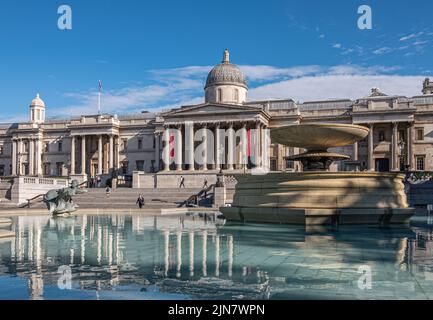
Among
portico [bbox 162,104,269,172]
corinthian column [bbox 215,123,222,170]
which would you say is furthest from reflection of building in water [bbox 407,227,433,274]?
corinthian column [bbox 215,123,222,170]

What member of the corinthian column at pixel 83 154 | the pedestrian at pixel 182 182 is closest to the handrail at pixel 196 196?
the pedestrian at pixel 182 182

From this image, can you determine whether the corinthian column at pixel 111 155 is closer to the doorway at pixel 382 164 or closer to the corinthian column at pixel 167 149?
the corinthian column at pixel 167 149

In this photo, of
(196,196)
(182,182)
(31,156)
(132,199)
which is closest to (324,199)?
(196,196)

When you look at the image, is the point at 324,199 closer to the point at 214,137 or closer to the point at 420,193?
the point at 420,193

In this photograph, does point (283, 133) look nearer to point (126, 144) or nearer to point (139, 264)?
point (139, 264)

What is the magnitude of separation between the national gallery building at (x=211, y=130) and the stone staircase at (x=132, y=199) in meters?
11.6

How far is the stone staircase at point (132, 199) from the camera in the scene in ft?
133

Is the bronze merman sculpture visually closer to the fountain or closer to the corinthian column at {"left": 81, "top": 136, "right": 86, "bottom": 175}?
the fountain

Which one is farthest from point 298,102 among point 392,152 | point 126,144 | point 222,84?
point 126,144

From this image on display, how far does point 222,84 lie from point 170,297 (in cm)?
6245

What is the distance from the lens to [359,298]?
6.32m

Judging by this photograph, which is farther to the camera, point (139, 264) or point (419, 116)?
point (419, 116)

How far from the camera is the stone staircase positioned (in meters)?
40.4
